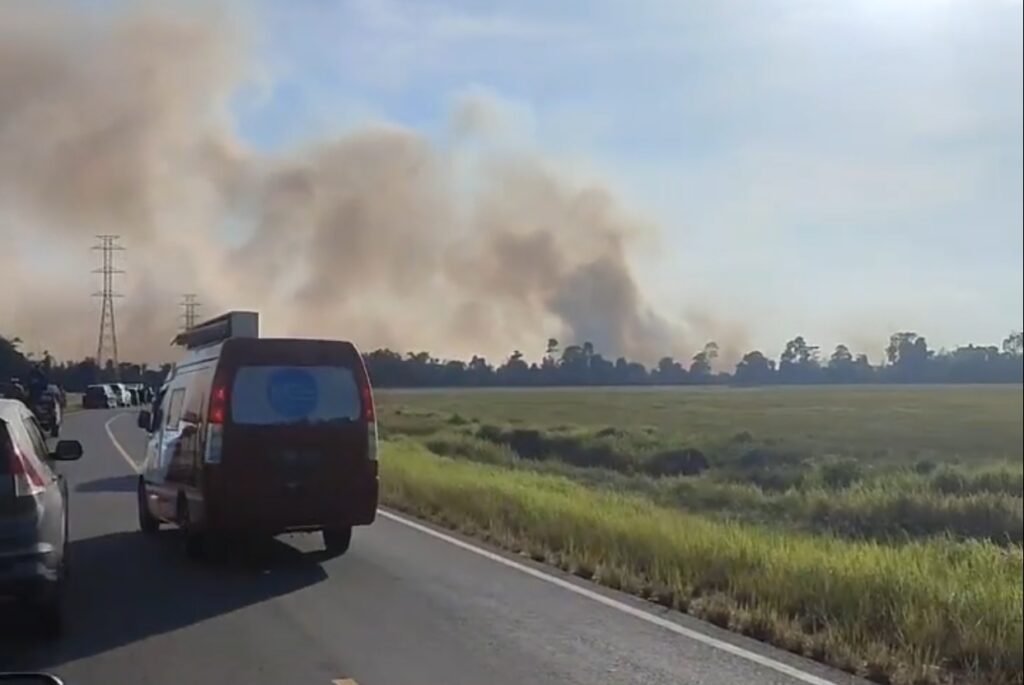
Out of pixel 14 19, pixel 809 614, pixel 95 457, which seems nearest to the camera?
pixel 14 19

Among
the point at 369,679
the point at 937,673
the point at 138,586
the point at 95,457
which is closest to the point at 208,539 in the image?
the point at 138,586

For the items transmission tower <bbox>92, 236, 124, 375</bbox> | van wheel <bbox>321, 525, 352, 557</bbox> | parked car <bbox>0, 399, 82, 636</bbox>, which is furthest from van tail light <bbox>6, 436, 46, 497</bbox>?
van wheel <bbox>321, 525, 352, 557</bbox>

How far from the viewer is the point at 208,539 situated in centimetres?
1277

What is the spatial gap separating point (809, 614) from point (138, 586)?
5392 millimetres

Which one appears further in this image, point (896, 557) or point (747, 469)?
point (747, 469)

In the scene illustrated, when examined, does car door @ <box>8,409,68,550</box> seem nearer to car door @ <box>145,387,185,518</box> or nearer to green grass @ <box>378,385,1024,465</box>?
car door @ <box>145,387,185,518</box>

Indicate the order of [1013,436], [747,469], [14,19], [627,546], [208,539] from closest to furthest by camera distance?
[14,19]
[208,539]
[627,546]
[747,469]
[1013,436]

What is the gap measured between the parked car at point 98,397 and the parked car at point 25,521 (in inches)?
33.6

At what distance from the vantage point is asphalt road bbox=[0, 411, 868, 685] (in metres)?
8.44

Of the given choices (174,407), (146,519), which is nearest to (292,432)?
(174,407)

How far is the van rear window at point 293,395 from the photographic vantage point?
40.6 ft

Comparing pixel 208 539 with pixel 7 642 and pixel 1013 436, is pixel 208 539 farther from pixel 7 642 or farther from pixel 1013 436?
pixel 1013 436

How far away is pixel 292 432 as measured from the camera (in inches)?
497

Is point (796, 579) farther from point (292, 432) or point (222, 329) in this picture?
point (222, 329)
